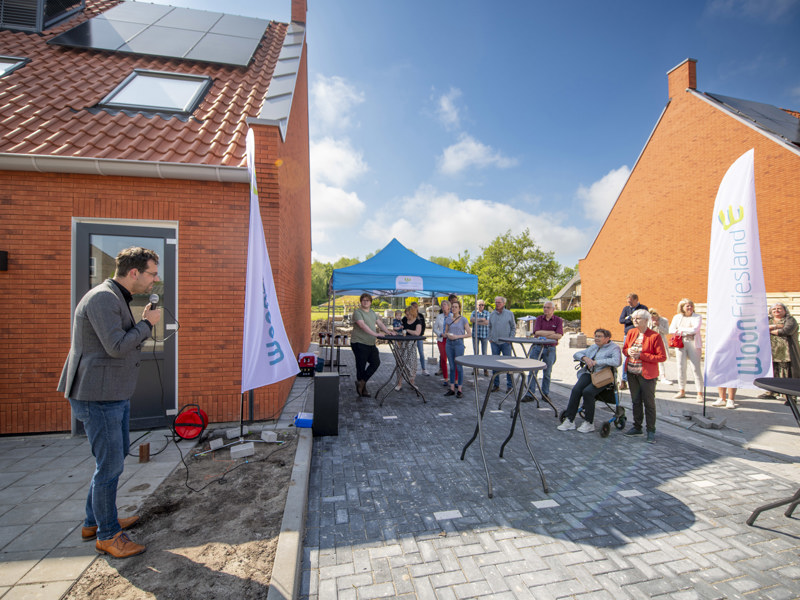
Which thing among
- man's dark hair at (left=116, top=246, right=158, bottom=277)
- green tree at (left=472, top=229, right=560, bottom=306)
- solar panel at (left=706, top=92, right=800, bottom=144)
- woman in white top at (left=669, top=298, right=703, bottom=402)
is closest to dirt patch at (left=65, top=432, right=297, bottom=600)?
man's dark hair at (left=116, top=246, right=158, bottom=277)

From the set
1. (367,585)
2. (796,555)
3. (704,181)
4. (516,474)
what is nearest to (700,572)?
(796,555)

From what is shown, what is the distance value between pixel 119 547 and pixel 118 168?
4098 mm

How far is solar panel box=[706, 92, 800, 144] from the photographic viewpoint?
12.2 metres

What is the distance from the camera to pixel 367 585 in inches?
86.1

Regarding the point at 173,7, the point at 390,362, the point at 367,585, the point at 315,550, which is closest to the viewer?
the point at 367,585

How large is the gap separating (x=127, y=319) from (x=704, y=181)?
59.4 feet

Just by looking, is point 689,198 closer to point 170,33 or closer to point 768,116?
point 768,116

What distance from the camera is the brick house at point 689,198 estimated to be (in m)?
11.2

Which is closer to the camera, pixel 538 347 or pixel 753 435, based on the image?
pixel 753 435

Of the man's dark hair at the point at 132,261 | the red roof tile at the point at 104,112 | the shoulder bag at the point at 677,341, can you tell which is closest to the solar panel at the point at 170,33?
the red roof tile at the point at 104,112

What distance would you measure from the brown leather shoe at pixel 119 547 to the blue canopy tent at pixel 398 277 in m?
4.84

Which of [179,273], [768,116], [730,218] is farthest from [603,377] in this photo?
[768,116]

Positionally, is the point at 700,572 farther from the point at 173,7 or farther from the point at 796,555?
the point at 173,7

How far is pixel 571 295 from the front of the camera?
45.9 metres
